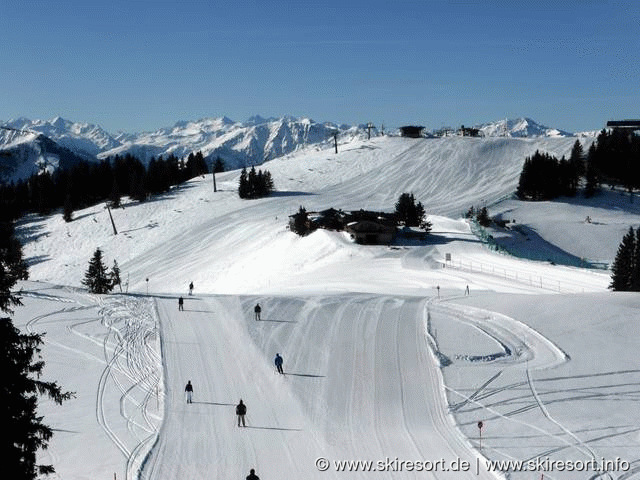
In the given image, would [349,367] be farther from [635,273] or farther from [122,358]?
[635,273]

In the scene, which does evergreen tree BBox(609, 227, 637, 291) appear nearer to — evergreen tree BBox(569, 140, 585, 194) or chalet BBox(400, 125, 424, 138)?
evergreen tree BBox(569, 140, 585, 194)

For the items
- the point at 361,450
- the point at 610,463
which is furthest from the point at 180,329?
the point at 610,463

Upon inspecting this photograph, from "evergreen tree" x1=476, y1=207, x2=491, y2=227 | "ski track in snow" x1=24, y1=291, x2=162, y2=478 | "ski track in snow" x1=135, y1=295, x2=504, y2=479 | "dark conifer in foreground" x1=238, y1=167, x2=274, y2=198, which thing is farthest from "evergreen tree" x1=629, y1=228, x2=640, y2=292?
"dark conifer in foreground" x1=238, y1=167, x2=274, y2=198

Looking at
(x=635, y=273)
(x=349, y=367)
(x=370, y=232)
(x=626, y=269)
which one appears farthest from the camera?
(x=370, y=232)

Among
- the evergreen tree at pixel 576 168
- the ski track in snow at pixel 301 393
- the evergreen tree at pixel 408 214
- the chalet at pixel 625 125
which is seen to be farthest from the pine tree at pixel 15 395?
the chalet at pixel 625 125

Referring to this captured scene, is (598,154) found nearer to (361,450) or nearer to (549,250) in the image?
(549,250)

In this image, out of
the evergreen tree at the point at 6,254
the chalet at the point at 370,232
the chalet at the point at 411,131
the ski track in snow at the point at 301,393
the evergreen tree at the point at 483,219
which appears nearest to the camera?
the evergreen tree at the point at 6,254

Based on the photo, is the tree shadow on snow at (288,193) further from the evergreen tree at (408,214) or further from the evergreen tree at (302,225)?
the evergreen tree at (408,214)

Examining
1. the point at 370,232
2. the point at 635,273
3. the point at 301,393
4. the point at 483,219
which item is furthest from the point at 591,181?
the point at 301,393
